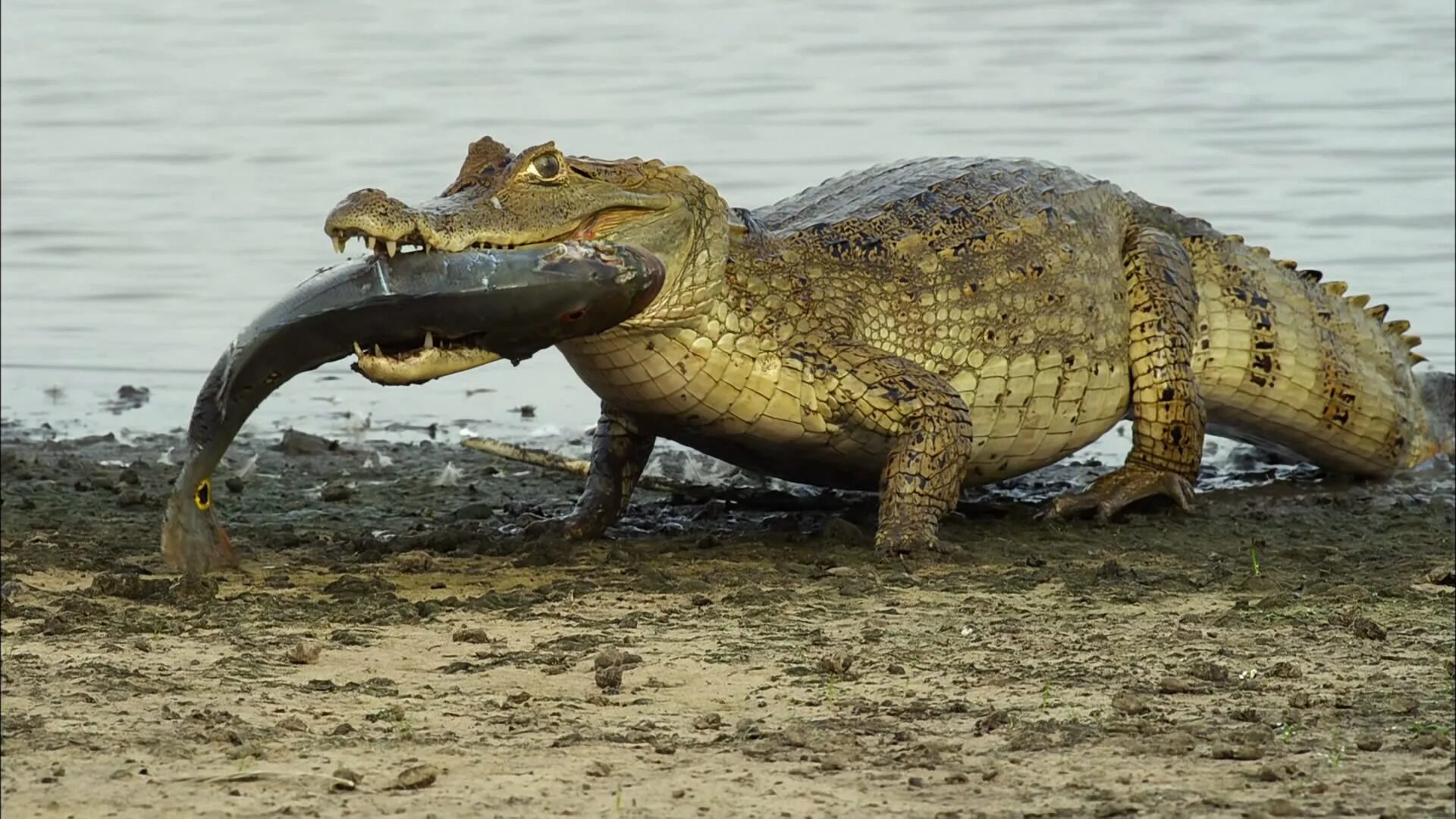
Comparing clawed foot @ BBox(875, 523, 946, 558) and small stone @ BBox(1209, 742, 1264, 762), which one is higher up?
clawed foot @ BBox(875, 523, 946, 558)

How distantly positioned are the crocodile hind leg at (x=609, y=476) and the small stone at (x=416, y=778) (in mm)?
3136

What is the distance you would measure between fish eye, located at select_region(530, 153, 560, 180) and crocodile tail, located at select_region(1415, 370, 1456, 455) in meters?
4.28

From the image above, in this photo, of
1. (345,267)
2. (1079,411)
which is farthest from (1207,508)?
(345,267)

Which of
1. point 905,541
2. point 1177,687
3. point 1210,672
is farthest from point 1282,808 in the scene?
point 905,541

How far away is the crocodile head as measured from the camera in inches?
243

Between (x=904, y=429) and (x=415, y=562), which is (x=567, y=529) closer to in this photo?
(x=415, y=562)

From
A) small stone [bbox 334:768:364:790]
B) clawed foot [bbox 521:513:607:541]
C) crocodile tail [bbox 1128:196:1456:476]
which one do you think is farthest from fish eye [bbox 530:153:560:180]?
crocodile tail [bbox 1128:196:1456:476]

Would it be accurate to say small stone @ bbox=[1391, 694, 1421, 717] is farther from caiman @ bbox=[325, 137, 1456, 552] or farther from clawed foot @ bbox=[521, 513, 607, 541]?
clawed foot @ bbox=[521, 513, 607, 541]

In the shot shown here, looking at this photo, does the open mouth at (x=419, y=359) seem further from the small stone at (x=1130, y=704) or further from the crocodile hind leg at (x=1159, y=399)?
the crocodile hind leg at (x=1159, y=399)

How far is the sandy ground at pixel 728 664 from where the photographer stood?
440cm

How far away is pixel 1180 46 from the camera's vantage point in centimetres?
2166

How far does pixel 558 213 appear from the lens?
653 cm

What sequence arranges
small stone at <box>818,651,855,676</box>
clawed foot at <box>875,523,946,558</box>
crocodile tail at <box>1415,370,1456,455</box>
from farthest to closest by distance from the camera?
crocodile tail at <box>1415,370,1456,455</box>
clawed foot at <box>875,523,946,558</box>
small stone at <box>818,651,855,676</box>

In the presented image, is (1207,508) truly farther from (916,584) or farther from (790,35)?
(790,35)
